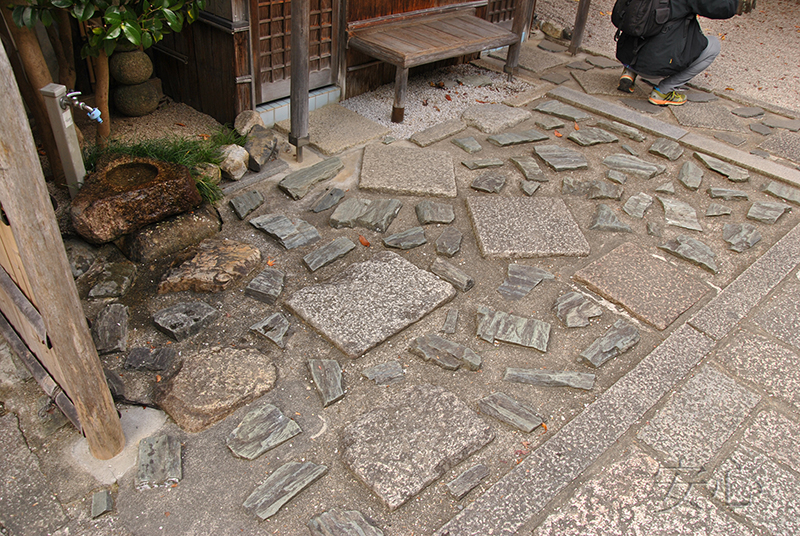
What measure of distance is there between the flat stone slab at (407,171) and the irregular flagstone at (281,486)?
2.41 metres

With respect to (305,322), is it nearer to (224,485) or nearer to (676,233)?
(224,485)

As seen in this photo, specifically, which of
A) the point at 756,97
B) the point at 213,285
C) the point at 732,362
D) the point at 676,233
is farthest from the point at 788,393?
the point at 756,97

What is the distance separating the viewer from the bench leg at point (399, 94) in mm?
5012

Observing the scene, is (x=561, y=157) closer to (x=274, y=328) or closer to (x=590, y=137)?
(x=590, y=137)

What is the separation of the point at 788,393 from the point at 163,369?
324cm

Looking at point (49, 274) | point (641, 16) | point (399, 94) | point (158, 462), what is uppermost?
point (641, 16)

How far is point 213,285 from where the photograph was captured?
10.7 feet

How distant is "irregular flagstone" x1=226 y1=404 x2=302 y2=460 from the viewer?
248 cm

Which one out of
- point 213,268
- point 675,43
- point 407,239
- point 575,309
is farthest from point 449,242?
point 675,43

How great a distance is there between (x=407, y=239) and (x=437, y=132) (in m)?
1.73

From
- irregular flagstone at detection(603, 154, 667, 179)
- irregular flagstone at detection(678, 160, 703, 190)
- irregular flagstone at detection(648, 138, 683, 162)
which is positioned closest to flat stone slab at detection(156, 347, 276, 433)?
irregular flagstone at detection(603, 154, 667, 179)

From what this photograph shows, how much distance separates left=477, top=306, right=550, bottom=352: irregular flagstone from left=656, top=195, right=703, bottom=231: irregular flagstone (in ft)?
5.68

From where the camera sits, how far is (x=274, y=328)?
3064mm

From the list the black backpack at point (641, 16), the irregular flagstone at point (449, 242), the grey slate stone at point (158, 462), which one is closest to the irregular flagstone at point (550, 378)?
the irregular flagstone at point (449, 242)
